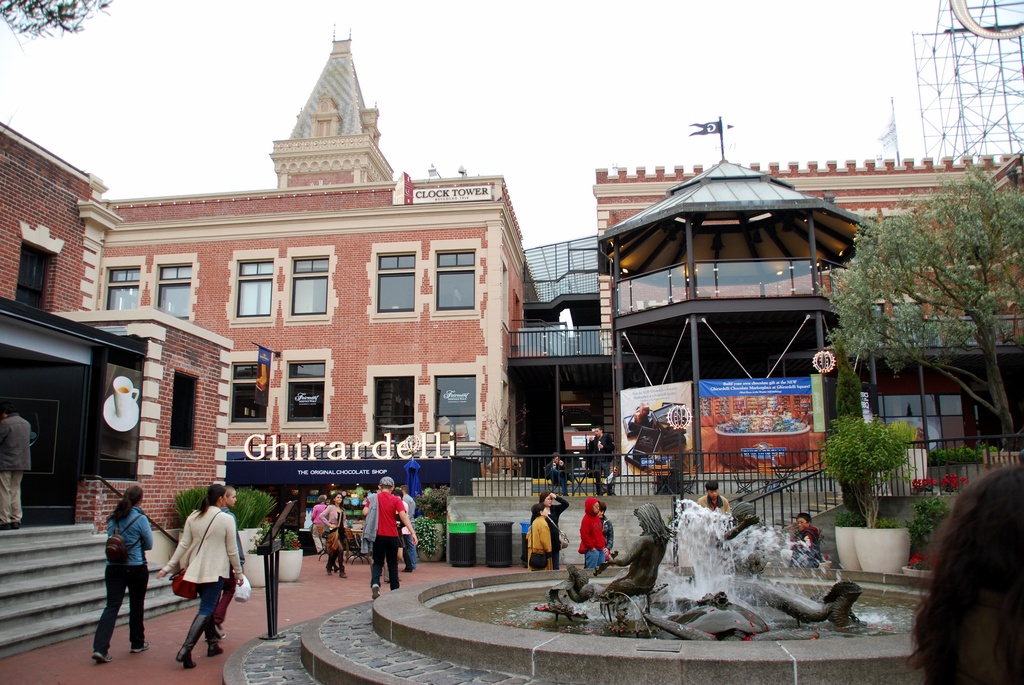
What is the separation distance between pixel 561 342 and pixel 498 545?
12.1m

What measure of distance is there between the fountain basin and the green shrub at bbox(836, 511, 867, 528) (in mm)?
9108

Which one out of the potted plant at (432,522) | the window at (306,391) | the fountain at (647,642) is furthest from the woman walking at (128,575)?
the window at (306,391)

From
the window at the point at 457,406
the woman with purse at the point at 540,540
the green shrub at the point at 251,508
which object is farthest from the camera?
the window at the point at 457,406

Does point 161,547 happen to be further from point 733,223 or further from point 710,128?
point 710,128

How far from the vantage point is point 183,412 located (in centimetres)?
1462

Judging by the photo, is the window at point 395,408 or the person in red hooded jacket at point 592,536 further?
the window at point 395,408

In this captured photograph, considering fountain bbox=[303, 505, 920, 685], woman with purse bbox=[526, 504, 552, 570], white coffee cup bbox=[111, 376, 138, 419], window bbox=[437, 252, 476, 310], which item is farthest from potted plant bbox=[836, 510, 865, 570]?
window bbox=[437, 252, 476, 310]

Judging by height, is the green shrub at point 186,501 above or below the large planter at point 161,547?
above

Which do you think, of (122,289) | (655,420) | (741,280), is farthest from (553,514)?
(122,289)

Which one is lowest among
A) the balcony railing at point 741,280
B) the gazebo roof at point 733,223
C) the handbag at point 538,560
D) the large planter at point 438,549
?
the large planter at point 438,549

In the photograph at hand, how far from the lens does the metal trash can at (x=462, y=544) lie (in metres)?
16.1

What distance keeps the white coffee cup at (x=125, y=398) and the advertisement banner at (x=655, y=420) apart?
11.4m

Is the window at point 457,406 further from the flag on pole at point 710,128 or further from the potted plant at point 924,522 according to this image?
the potted plant at point 924,522

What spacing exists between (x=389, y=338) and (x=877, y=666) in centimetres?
2115
